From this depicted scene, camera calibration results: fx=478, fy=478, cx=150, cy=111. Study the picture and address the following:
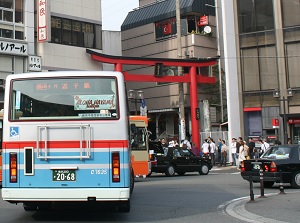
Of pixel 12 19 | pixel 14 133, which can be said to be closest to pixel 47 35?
pixel 12 19

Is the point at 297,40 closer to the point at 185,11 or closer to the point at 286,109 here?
the point at 286,109

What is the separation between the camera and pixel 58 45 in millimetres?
33812

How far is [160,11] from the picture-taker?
43.0m

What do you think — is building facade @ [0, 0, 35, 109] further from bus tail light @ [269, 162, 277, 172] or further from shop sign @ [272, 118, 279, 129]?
bus tail light @ [269, 162, 277, 172]

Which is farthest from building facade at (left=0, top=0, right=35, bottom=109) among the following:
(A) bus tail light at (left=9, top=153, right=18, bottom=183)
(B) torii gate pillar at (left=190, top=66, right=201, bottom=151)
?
(A) bus tail light at (left=9, top=153, right=18, bottom=183)

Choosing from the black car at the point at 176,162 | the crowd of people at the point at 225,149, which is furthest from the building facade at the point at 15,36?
the black car at the point at 176,162

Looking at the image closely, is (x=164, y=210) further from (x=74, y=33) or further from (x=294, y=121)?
(x=74, y=33)

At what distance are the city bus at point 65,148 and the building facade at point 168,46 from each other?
2851 centimetres

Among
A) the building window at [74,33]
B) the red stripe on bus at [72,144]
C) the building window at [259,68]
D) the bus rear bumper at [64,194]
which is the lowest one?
the bus rear bumper at [64,194]

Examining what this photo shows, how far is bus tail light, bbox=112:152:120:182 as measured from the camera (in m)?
9.75

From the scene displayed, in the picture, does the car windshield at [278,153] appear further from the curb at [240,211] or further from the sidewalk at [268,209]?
the curb at [240,211]

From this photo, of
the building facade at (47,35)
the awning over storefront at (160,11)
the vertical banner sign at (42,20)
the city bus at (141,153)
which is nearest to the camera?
the city bus at (141,153)

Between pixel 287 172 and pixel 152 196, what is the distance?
4987 mm

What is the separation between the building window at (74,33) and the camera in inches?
1331
